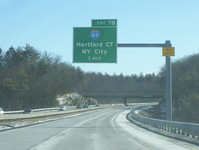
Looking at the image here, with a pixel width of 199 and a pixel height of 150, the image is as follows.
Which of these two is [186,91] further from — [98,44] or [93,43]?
[93,43]

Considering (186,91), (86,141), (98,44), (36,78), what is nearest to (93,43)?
(98,44)

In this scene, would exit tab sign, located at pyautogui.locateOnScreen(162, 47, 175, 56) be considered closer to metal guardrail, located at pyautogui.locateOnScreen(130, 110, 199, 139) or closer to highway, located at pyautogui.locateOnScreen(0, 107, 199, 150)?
metal guardrail, located at pyautogui.locateOnScreen(130, 110, 199, 139)

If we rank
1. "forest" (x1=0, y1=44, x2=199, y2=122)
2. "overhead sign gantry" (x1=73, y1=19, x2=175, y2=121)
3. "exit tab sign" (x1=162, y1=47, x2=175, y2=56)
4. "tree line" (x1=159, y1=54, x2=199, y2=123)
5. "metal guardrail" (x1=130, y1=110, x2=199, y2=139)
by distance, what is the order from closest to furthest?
"metal guardrail" (x1=130, y1=110, x2=199, y2=139) < "exit tab sign" (x1=162, y1=47, x2=175, y2=56) < "overhead sign gantry" (x1=73, y1=19, x2=175, y2=121) < "tree line" (x1=159, y1=54, x2=199, y2=123) < "forest" (x1=0, y1=44, x2=199, y2=122)

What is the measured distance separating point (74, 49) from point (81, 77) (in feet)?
380

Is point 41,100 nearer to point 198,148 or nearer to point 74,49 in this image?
point 74,49

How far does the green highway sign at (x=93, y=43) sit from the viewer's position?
91.5 ft

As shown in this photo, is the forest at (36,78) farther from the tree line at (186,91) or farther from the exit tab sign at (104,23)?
the exit tab sign at (104,23)

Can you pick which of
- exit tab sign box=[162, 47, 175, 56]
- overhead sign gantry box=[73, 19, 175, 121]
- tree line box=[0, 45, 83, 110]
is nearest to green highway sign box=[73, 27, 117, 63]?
overhead sign gantry box=[73, 19, 175, 121]

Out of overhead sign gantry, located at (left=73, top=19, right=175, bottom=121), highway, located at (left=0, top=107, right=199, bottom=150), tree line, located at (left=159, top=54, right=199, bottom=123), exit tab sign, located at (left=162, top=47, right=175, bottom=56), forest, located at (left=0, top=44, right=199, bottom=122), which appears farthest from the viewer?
forest, located at (left=0, top=44, right=199, bottom=122)

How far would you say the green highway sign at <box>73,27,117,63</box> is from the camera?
27.9 m

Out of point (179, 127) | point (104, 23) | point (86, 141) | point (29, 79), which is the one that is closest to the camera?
point (86, 141)

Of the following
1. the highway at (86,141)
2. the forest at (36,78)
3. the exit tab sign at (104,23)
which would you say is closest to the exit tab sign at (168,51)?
the exit tab sign at (104,23)

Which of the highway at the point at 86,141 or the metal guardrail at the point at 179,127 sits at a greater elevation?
the metal guardrail at the point at 179,127

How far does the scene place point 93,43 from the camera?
28.0 metres
